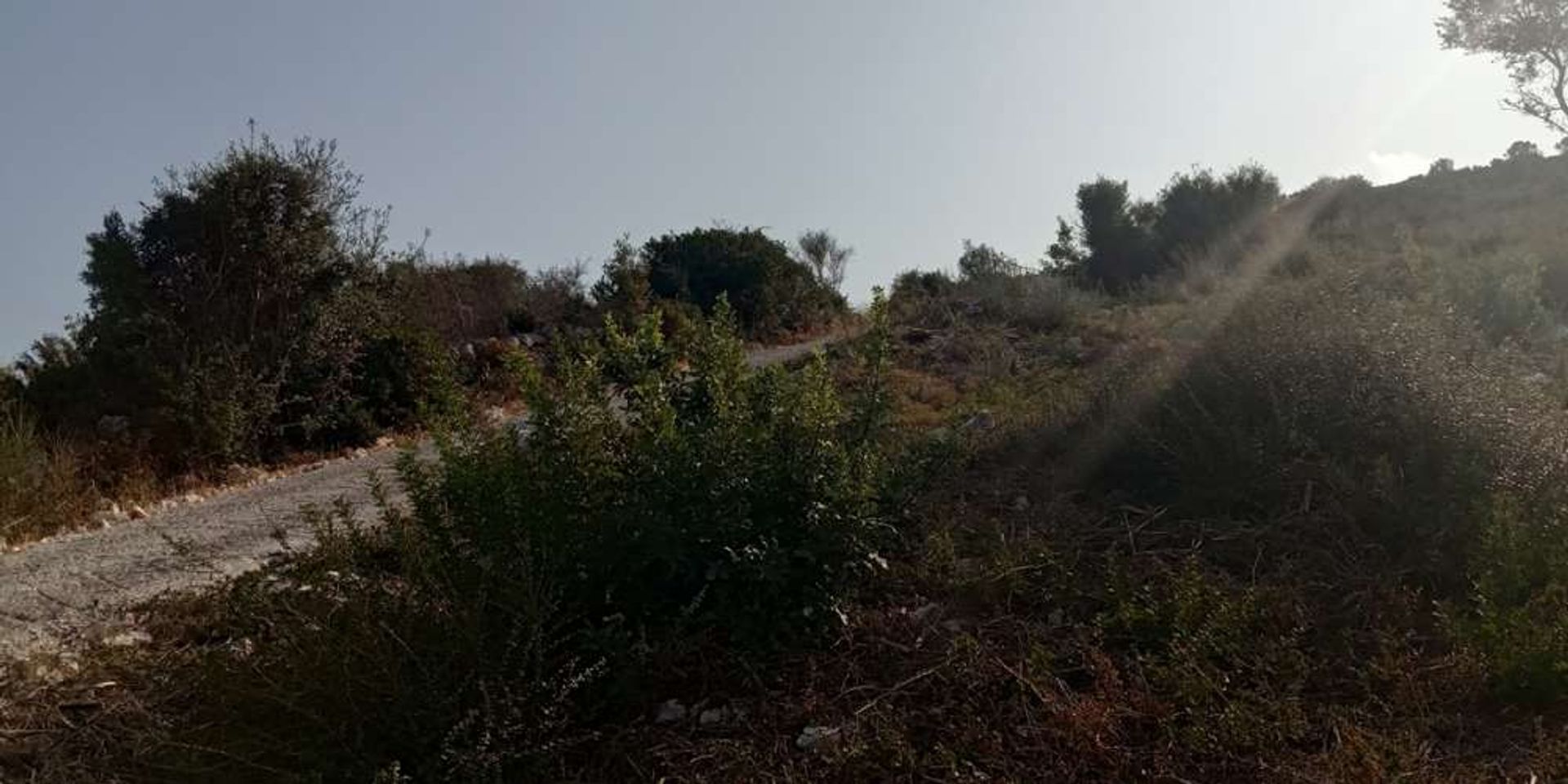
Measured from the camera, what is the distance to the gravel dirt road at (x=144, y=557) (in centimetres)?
398

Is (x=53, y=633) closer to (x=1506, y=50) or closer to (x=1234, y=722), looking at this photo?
(x=1234, y=722)

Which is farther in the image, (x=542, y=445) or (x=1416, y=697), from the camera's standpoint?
(x=542, y=445)

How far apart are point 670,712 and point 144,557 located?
3.94 meters

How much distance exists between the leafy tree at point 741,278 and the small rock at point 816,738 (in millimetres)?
19151

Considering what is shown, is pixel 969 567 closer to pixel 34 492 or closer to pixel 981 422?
pixel 981 422

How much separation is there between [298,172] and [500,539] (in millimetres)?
9111

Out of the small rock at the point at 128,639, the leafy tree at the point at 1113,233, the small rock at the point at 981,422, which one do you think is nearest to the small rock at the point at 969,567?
the small rock at the point at 981,422

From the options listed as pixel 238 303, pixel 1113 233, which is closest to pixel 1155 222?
pixel 1113 233

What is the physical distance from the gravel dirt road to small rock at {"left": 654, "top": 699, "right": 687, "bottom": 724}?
3.80 feet

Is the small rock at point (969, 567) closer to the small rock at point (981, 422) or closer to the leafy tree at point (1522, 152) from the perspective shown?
the small rock at point (981, 422)

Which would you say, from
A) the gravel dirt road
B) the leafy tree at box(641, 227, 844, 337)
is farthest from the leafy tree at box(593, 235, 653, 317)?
the gravel dirt road

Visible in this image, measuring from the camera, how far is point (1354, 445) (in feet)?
15.1

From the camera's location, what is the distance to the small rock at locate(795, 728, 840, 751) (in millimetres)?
2822

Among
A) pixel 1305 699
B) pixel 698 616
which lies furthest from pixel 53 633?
pixel 1305 699
